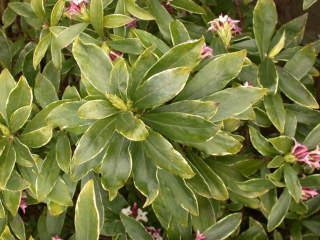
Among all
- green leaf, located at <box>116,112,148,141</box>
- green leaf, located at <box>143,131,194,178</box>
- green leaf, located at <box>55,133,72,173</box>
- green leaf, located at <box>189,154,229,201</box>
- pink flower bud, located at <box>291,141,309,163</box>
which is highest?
green leaf, located at <box>116,112,148,141</box>

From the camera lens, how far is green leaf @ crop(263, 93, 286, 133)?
3.92 feet

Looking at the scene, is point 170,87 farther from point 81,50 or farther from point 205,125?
point 81,50

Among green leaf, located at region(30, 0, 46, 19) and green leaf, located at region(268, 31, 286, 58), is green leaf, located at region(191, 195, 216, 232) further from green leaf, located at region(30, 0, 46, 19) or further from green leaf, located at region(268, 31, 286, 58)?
green leaf, located at region(30, 0, 46, 19)

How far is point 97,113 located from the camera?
3.11ft

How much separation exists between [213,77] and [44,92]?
1.55 ft

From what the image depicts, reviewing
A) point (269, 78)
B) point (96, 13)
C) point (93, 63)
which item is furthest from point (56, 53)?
point (269, 78)

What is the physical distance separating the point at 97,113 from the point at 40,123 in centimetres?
25

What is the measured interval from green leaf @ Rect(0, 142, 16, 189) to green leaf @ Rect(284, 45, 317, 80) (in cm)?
79

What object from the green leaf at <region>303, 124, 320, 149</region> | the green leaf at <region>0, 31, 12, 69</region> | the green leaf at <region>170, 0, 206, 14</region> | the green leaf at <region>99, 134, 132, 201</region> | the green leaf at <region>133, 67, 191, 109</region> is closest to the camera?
the green leaf at <region>133, 67, 191, 109</region>

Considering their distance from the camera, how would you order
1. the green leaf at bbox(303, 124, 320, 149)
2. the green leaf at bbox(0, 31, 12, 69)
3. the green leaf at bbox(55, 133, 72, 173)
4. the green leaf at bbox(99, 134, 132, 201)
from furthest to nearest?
the green leaf at bbox(0, 31, 12, 69)
the green leaf at bbox(303, 124, 320, 149)
the green leaf at bbox(55, 133, 72, 173)
the green leaf at bbox(99, 134, 132, 201)

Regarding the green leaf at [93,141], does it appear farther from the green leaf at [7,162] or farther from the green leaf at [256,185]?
the green leaf at [256,185]

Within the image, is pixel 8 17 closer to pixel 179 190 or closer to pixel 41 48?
pixel 41 48

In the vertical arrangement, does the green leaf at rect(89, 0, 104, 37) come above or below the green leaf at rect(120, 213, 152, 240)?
above

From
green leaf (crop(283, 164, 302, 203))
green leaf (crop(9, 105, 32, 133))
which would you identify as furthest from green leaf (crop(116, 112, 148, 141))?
green leaf (crop(283, 164, 302, 203))
